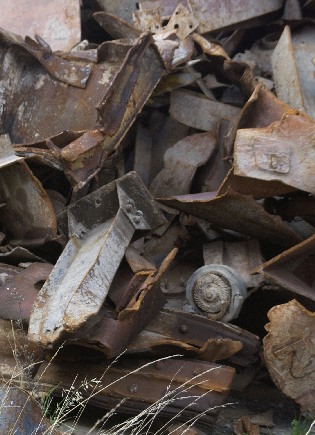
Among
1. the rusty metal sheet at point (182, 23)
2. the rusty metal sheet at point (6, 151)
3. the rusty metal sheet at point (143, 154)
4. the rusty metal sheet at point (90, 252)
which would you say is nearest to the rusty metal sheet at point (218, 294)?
the rusty metal sheet at point (90, 252)

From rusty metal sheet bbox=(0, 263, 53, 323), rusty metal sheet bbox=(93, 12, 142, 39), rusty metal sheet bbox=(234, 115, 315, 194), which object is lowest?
rusty metal sheet bbox=(0, 263, 53, 323)

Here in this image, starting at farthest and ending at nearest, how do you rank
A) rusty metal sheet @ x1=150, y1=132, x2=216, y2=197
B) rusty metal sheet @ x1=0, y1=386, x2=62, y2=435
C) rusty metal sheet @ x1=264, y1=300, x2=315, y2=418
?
rusty metal sheet @ x1=150, y1=132, x2=216, y2=197
rusty metal sheet @ x1=264, y1=300, x2=315, y2=418
rusty metal sheet @ x1=0, y1=386, x2=62, y2=435

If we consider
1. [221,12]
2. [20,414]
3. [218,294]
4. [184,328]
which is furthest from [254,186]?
[221,12]

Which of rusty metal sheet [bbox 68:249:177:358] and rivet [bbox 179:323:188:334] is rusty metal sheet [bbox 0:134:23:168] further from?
rivet [bbox 179:323:188:334]

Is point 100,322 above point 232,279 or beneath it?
above

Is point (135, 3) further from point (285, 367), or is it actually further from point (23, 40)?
point (285, 367)

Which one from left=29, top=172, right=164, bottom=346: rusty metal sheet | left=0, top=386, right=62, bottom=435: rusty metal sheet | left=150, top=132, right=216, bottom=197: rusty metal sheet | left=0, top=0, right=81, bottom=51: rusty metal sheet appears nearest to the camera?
left=0, top=386, right=62, bottom=435: rusty metal sheet

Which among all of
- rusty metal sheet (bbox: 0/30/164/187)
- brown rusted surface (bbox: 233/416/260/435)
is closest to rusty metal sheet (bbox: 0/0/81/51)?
rusty metal sheet (bbox: 0/30/164/187)

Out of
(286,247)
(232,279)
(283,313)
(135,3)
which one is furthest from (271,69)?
(283,313)
